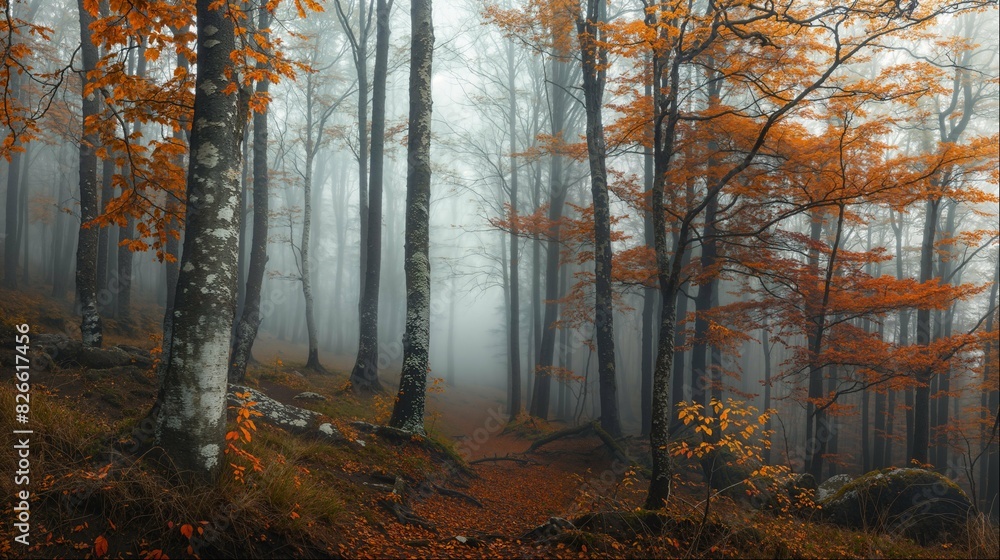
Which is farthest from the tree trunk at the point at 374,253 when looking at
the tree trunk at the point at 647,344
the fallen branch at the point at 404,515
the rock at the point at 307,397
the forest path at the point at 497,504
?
the tree trunk at the point at 647,344

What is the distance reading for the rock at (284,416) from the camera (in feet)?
22.2

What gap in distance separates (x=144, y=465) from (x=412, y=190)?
18.4 feet

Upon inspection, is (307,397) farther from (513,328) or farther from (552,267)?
(552,267)

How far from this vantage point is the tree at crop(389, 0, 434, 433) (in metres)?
7.83

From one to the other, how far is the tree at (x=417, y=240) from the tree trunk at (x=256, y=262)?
3.68 m

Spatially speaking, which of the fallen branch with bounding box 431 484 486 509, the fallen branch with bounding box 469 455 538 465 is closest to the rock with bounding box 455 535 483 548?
the fallen branch with bounding box 431 484 486 509

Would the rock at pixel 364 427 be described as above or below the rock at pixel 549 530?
above

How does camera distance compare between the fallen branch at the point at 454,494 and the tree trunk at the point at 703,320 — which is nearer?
the fallen branch at the point at 454,494

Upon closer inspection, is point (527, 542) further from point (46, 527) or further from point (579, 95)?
point (579, 95)

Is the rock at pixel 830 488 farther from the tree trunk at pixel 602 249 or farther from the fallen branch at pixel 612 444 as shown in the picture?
the tree trunk at pixel 602 249

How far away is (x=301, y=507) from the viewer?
402 centimetres

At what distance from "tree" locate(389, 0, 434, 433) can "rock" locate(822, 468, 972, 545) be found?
21.9 feet

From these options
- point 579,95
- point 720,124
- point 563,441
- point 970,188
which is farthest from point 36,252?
point 970,188

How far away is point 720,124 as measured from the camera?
11039 mm
